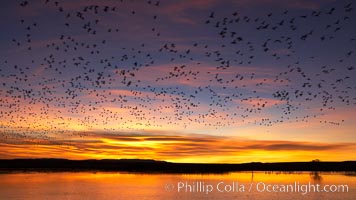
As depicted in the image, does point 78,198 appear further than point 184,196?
No

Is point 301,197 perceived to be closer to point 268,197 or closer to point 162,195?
point 268,197

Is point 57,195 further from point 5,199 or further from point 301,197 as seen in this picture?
point 301,197

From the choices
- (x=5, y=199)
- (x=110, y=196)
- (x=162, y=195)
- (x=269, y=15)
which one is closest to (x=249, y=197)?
(x=162, y=195)

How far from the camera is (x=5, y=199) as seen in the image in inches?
1998

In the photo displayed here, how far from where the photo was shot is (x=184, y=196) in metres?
56.5

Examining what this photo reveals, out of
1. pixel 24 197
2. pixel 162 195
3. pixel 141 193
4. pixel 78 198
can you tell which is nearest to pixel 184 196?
pixel 162 195

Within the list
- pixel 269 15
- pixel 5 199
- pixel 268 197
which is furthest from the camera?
pixel 268 197

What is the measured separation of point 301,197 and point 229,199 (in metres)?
8.61

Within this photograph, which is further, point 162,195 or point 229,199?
point 162,195

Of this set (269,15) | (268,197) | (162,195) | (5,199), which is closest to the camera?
(269,15)

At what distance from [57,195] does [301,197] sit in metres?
28.2

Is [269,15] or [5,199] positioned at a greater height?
[269,15]

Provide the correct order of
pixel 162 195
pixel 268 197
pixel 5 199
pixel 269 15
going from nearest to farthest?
pixel 269 15 → pixel 5 199 → pixel 268 197 → pixel 162 195

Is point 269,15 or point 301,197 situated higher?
point 269,15
